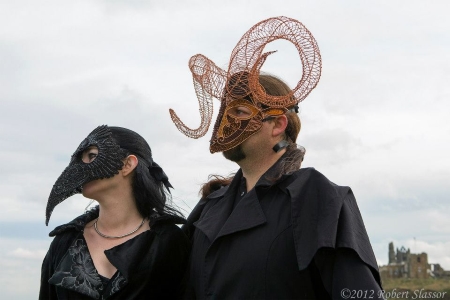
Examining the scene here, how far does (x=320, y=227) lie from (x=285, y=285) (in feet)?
1.26

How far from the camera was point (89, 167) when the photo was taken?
523 centimetres

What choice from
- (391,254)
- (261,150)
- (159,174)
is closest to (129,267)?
(159,174)

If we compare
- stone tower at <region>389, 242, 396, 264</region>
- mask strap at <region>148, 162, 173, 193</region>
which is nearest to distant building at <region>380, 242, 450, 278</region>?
stone tower at <region>389, 242, 396, 264</region>

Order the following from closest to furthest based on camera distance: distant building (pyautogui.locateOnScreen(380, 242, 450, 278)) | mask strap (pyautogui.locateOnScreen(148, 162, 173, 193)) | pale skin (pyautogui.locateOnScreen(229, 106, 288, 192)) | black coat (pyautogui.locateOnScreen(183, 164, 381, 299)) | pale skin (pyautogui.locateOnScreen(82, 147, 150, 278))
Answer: black coat (pyautogui.locateOnScreen(183, 164, 381, 299)) → pale skin (pyautogui.locateOnScreen(229, 106, 288, 192)) → pale skin (pyautogui.locateOnScreen(82, 147, 150, 278)) → mask strap (pyautogui.locateOnScreen(148, 162, 173, 193)) → distant building (pyautogui.locateOnScreen(380, 242, 450, 278))

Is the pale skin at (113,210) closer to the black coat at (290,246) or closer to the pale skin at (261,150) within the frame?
the black coat at (290,246)

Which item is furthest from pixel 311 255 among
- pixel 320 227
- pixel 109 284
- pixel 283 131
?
pixel 109 284

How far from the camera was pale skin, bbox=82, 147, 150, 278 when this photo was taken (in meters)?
5.22

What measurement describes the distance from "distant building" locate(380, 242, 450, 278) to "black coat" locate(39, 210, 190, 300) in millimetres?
45072

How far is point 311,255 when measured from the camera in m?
4.36

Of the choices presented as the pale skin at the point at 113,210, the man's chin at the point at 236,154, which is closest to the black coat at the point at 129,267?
the pale skin at the point at 113,210

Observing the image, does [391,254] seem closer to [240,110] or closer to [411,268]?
[411,268]

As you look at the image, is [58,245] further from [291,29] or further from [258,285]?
[291,29]

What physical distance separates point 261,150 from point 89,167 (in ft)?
3.88

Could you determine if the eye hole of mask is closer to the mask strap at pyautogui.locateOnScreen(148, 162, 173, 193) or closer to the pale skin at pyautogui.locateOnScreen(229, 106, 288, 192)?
the pale skin at pyautogui.locateOnScreen(229, 106, 288, 192)
